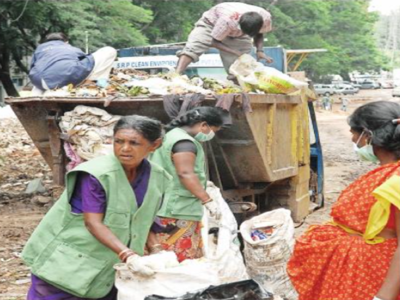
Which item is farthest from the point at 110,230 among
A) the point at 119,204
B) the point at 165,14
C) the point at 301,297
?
the point at 165,14

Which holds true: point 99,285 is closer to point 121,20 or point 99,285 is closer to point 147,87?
point 147,87

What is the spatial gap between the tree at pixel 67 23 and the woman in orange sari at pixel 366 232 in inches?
644

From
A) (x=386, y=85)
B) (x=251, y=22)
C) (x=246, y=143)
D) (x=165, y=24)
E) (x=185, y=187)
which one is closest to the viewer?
(x=185, y=187)

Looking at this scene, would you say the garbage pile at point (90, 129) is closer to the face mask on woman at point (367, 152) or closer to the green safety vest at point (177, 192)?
the green safety vest at point (177, 192)

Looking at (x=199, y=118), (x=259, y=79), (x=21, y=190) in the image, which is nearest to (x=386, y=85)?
(x=21, y=190)

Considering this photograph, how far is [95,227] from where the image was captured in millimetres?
2775

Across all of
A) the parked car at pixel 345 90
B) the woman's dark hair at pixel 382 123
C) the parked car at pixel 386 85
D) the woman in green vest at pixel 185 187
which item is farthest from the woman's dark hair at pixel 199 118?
the parked car at pixel 386 85

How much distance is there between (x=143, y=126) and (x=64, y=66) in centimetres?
293

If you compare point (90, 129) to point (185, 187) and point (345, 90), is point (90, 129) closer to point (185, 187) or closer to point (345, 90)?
point (185, 187)

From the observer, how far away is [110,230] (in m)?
2.84

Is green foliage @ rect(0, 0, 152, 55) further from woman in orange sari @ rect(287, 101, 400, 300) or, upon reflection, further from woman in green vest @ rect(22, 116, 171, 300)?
woman in orange sari @ rect(287, 101, 400, 300)

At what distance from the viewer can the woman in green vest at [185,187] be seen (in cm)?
436

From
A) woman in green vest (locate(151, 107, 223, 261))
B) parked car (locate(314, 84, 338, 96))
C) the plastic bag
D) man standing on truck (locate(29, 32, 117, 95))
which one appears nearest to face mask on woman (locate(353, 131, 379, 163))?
woman in green vest (locate(151, 107, 223, 261))

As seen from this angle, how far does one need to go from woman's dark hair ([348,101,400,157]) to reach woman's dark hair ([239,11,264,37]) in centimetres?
429
